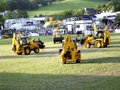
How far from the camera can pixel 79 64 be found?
1945 centimetres

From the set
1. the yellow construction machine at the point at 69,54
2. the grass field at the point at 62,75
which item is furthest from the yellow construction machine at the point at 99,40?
the yellow construction machine at the point at 69,54

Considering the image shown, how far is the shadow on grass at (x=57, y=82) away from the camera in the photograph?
13.3 meters

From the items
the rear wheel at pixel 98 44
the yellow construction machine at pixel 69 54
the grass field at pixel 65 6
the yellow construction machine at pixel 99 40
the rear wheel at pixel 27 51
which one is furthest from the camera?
the grass field at pixel 65 6

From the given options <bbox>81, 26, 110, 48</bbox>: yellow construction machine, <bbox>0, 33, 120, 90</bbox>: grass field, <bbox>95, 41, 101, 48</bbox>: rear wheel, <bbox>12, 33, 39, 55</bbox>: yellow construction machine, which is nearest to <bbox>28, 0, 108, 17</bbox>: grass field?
<bbox>81, 26, 110, 48</bbox>: yellow construction machine

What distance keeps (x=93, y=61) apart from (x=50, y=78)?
540cm

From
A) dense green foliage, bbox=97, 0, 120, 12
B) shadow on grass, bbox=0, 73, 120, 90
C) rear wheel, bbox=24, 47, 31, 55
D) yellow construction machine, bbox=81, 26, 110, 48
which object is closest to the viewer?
shadow on grass, bbox=0, 73, 120, 90

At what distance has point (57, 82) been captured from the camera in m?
14.5

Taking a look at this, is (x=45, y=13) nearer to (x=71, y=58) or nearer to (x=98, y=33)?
(x=98, y=33)

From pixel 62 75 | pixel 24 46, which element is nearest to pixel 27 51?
pixel 24 46

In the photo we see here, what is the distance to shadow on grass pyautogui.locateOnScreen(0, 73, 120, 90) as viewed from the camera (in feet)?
43.6

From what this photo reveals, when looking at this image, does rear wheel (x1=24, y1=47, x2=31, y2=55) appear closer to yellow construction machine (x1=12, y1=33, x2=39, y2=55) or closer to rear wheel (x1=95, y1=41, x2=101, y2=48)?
yellow construction machine (x1=12, y1=33, x2=39, y2=55)

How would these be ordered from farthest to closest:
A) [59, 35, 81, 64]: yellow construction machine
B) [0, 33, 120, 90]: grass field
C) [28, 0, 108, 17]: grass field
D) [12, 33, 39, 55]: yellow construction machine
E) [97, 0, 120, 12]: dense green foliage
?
[28, 0, 108, 17]: grass field < [97, 0, 120, 12]: dense green foliage < [12, 33, 39, 55]: yellow construction machine < [59, 35, 81, 64]: yellow construction machine < [0, 33, 120, 90]: grass field

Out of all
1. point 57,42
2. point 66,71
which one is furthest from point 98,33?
point 66,71

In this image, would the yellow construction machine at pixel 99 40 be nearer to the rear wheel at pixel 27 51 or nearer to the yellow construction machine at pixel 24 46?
the yellow construction machine at pixel 24 46
